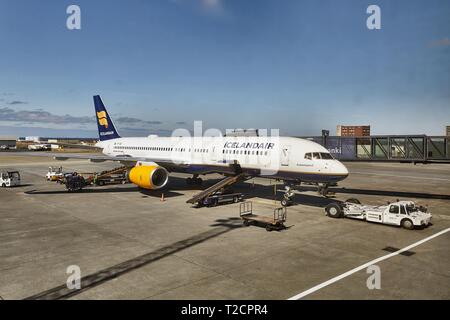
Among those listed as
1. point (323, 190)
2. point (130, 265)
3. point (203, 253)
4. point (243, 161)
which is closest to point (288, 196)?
point (243, 161)

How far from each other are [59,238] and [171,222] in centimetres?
630

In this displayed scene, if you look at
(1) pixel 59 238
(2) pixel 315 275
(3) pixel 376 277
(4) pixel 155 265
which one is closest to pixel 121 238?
(1) pixel 59 238

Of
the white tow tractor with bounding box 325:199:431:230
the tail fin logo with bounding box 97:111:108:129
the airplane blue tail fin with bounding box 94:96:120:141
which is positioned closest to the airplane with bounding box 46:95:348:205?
the white tow tractor with bounding box 325:199:431:230

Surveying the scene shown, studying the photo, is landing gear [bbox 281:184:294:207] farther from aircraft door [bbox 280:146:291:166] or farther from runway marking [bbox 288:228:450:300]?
runway marking [bbox 288:228:450:300]

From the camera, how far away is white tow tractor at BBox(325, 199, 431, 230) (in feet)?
63.2

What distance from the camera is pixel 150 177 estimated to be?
28.0 m

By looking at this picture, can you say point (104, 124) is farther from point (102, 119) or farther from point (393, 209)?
point (393, 209)

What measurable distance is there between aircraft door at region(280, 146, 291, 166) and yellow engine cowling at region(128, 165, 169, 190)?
1034 centimetres

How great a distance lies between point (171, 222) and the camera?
67.6 ft

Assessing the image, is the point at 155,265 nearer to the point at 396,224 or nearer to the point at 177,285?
the point at 177,285

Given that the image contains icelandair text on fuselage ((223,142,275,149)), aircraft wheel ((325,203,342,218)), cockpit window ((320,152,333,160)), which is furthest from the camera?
icelandair text on fuselage ((223,142,275,149))

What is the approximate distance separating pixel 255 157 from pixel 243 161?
1287mm

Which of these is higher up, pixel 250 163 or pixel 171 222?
pixel 250 163

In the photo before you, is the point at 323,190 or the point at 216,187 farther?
the point at 323,190
